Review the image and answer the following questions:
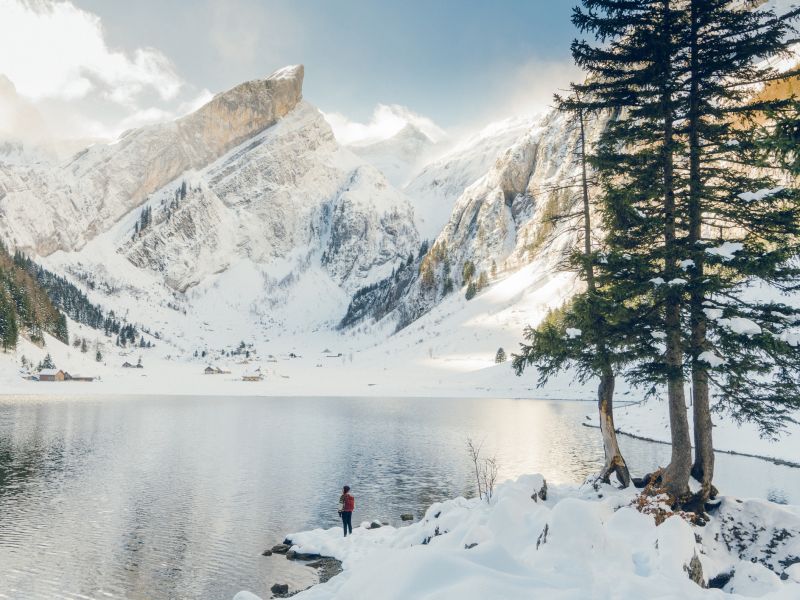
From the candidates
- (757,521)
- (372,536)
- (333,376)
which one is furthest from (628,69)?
(333,376)

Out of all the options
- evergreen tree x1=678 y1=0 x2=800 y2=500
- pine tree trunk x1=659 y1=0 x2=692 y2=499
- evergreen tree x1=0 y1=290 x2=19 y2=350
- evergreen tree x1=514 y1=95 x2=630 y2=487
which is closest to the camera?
evergreen tree x1=678 y1=0 x2=800 y2=500

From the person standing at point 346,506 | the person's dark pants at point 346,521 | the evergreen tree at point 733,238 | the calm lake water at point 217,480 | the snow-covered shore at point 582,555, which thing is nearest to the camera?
the snow-covered shore at point 582,555

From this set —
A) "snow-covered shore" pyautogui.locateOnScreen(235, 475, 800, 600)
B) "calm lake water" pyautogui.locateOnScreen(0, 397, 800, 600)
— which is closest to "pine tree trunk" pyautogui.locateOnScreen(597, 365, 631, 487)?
"snow-covered shore" pyautogui.locateOnScreen(235, 475, 800, 600)

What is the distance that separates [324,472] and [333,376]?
110 m

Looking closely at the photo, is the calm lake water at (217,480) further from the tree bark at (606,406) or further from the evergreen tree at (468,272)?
the evergreen tree at (468,272)

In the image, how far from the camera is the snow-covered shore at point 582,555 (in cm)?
962

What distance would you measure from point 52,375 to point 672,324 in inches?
5134

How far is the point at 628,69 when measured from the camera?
1988 centimetres

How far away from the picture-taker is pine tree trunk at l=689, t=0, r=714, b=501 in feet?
54.0

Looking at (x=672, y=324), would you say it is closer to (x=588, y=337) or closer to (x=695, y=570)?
(x=588, y=337)

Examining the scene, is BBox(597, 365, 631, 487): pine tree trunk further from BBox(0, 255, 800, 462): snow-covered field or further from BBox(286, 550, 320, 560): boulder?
BBox(0, 255, 800, 462): snow-covered field

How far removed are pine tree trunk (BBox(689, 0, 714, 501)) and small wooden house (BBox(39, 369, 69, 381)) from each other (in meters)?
128

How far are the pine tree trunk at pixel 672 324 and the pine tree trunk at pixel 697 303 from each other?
0.46m

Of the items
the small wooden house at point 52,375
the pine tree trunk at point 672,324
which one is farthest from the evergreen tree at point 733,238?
the small wooden house at point 52,375
